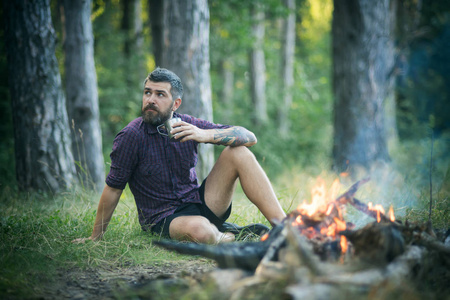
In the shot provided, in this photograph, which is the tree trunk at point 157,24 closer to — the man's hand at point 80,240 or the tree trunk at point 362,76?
the tree trunk at point 362,76

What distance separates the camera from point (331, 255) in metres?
2.16

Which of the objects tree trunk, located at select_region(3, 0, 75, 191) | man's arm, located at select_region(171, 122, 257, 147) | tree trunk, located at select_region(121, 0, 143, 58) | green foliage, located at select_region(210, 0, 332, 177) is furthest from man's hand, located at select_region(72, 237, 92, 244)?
tree trunk, located at select_region(121, 0, 143, 58)

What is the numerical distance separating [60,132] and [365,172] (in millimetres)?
4852

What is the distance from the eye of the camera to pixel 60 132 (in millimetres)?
4613

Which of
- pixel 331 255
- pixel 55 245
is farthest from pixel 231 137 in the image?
pixel 55 245

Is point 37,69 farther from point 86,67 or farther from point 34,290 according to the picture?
point 34,290

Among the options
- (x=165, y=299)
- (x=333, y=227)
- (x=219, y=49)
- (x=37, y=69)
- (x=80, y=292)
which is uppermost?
(x=219, y=49)

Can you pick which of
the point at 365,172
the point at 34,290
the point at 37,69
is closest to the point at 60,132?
the point at 37,69

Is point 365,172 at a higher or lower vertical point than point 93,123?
lower

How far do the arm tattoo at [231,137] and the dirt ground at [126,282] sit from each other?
1036 mm

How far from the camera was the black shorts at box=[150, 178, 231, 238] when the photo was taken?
10.2ft

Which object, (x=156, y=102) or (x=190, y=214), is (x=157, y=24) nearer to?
(x=156, y=102)

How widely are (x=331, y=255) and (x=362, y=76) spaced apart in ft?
15.3

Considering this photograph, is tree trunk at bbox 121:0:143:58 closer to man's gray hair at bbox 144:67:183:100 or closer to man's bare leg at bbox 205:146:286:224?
man's gray hair at bbox 144:67:183:100
